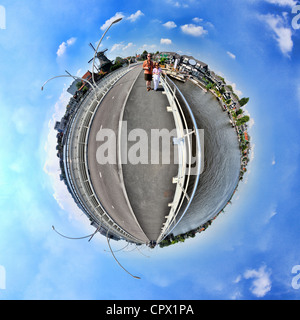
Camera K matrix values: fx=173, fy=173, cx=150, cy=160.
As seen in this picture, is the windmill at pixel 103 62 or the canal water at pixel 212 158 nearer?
the canal water at pixel 212 158

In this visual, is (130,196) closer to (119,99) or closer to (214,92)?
(119,99)

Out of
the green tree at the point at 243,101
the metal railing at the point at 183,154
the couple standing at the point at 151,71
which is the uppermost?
the green tree at the point at 243,101

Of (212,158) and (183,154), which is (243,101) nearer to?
(212,158)

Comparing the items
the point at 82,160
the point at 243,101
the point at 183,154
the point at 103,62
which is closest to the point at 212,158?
the point at 183,154

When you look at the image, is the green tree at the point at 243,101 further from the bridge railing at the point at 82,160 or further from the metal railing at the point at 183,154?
the bridge railing at the point at 82,160

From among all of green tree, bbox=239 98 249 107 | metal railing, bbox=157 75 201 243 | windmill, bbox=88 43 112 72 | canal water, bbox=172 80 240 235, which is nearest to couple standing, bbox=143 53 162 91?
metal railing, bbox=157 75 201 243

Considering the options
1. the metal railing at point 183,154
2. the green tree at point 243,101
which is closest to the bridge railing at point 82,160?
the metal railing at point 183,154

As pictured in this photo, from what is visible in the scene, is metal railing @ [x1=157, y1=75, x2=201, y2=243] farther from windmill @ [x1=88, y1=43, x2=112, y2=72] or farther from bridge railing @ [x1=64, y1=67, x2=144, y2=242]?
windmill @ [x1=88, y1=43, x2=112, y2=72]

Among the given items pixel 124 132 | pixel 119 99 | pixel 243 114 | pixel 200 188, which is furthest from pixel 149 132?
pixel 243 114
